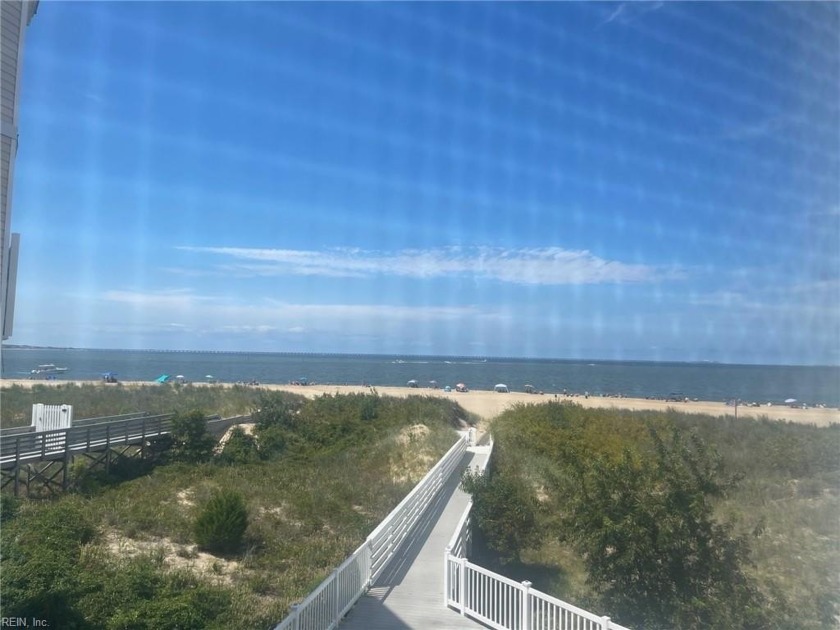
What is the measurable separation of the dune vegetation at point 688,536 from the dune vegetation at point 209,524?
2993 millimetres

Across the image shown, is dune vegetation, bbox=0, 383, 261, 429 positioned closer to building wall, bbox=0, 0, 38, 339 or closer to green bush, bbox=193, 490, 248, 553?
green bush, bbox=193, 490, 248, 553

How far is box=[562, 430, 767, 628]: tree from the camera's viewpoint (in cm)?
781

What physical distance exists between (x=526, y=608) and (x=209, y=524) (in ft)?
16.7

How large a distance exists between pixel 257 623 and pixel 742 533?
635 cm

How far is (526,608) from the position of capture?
706 cm

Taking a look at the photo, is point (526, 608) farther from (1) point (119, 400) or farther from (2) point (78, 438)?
(1) point (119, 400)

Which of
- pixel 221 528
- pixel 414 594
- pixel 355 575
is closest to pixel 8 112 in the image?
pixel 355 575

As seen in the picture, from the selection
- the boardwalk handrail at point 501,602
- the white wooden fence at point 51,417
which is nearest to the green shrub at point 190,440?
the white wooden fence at point 51,417

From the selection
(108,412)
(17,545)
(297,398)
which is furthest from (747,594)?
(297,398)

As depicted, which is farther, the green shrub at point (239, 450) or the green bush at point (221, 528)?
the green shrub at point (239, 450)

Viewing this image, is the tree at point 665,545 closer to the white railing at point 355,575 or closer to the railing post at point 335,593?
the white railing at point 355,575

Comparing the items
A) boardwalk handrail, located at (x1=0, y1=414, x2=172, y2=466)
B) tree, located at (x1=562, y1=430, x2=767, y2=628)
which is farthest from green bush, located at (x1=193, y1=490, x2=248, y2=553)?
boardwalk handrail, located at (x1=0, y1=414, x2=172, y2=466)

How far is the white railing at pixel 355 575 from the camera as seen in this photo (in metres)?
6.11

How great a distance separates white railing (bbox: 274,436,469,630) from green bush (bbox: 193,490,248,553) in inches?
92.7
